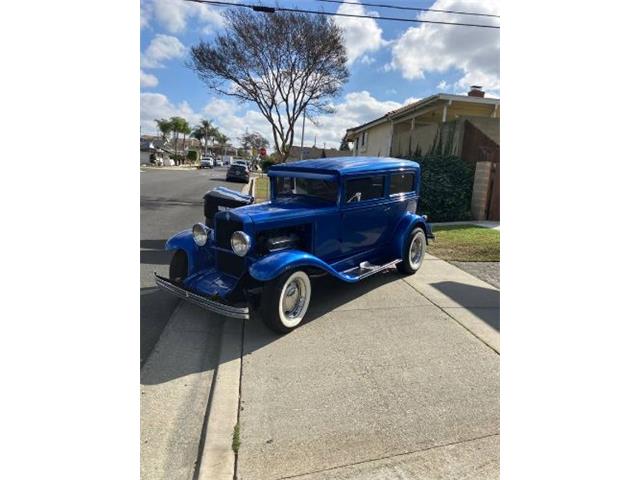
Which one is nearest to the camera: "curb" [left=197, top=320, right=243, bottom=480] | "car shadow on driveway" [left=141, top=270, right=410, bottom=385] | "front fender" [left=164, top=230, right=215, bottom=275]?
"curb" [left=197, top=320, right=243, bottom=480]

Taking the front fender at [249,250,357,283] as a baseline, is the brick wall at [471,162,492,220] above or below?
above

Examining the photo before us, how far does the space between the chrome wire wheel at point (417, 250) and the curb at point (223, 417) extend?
303cm

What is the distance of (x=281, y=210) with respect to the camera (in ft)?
13.6

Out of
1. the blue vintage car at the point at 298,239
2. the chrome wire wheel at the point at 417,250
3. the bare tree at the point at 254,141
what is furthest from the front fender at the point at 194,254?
the bare tree at the point at 254,141

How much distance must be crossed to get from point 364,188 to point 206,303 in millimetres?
2381

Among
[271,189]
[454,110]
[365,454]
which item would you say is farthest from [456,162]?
[365,454]

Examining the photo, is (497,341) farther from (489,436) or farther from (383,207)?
(383,207)

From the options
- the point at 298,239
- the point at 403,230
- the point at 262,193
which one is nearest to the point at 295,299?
the point at 298,239

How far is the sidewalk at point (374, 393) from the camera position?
2156mm

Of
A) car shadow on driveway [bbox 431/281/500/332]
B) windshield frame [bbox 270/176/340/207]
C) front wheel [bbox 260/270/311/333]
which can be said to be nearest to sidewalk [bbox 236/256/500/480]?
car shadow on driveway [bbox 431/281/500/332]

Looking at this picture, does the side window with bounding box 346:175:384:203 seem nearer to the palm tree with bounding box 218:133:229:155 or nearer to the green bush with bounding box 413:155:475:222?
the green bush with bounding box 413:155:475:222

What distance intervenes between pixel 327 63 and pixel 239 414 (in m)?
15.3

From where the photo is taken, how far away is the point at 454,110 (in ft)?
54.6

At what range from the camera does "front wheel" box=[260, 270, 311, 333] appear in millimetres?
3566
